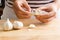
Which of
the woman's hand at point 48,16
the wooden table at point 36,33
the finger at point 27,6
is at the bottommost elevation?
the wooden table at point 36,33

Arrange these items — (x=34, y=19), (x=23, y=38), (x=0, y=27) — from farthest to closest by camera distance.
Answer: (x=34, y=19)
(x=0, y=27)
(x=23, y=38)

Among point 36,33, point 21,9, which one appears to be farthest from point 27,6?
point 36,33

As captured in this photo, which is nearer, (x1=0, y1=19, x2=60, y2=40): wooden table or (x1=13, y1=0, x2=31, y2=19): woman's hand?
(x1=0, y1=19, x2=60, y2=40): wooden table

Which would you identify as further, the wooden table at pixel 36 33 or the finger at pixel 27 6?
the finger at pixel 27 6

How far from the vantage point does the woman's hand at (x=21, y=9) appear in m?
0.96

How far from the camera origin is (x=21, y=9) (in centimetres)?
96

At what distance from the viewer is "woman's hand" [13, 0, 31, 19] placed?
37.7 inches

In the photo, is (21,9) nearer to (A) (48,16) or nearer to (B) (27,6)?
(B) (27,6)

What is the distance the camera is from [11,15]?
1.11 metres

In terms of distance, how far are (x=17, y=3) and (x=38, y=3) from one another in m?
0.17

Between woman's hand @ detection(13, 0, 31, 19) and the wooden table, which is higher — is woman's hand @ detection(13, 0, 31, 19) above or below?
above

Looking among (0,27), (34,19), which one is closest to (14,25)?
(0,27)

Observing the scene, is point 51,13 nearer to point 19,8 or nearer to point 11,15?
point 19,8

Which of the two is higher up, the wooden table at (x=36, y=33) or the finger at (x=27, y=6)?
the finger at (x=27, y=6)
